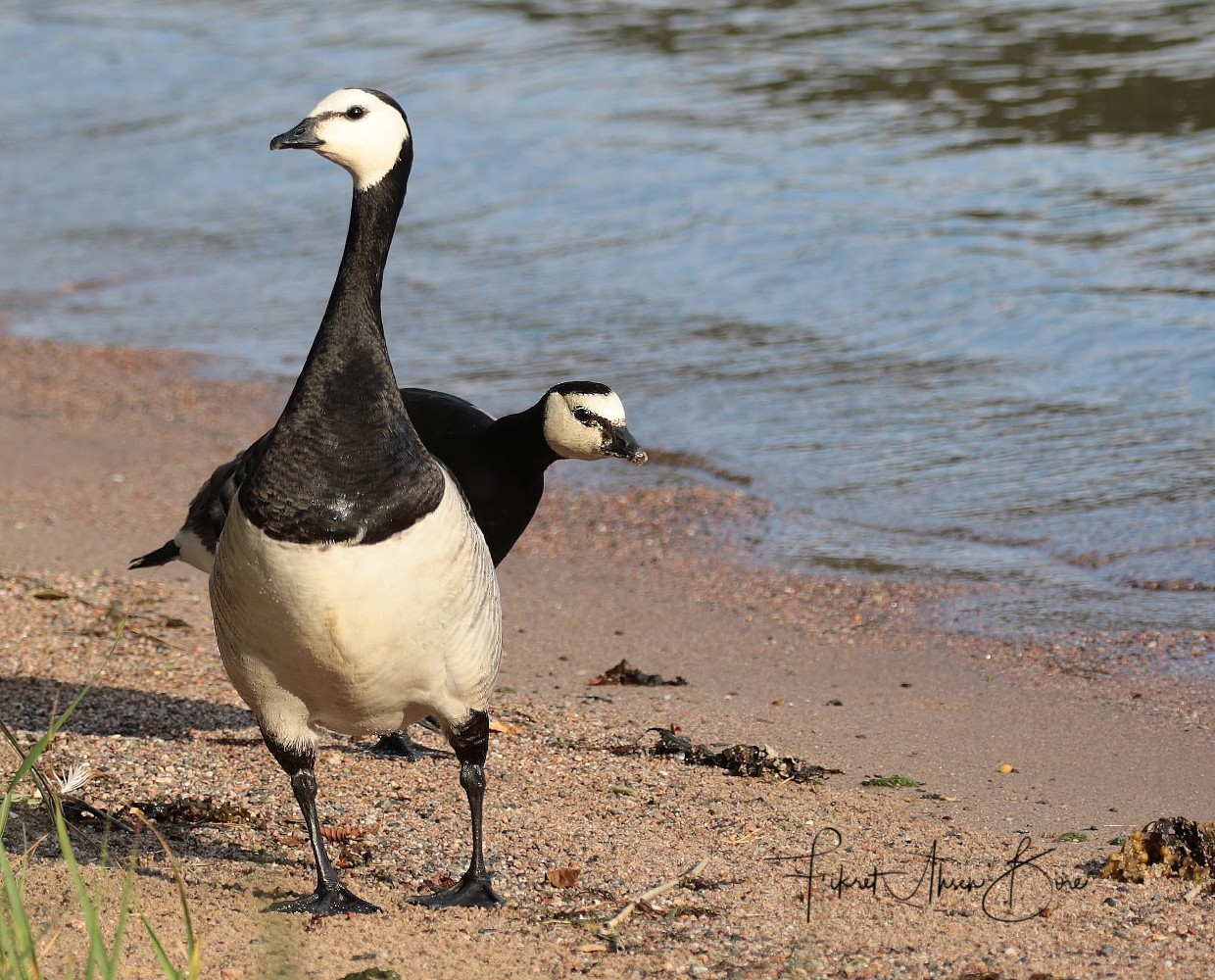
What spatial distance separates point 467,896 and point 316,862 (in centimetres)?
40

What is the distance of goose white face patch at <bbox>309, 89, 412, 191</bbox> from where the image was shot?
4156mm

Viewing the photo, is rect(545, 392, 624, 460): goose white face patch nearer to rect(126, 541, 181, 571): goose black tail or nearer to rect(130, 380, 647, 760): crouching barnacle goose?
rect(130, 380, 647, 760): crouching barnacle goose

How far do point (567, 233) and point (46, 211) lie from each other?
18.4ft

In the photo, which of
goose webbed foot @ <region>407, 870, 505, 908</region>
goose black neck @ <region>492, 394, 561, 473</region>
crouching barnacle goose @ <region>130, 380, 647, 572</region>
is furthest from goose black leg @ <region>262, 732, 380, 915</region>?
goose black neck @ <region>492, 394, 561, 473</region>

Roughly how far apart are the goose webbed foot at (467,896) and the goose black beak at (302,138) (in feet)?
6.26

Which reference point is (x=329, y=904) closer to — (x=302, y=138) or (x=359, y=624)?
(x=359, y=624)

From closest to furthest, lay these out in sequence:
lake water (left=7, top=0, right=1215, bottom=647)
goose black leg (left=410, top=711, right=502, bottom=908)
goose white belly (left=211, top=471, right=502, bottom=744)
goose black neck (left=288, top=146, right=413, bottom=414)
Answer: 1. goose white belly (left=211, top=471, right=502, bottom=744)
2. goose black neck (left=288, top=146, right=413, bottom=414)
3. goose black leg (left=410, top=711, right=502, bottom=908)
4. lake water (left=7, top=0, right=1215, bottom=647)

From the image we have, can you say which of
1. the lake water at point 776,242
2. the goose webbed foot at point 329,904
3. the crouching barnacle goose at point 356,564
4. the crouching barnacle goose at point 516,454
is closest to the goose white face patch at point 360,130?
the crouching barnacle goose at point 356,564

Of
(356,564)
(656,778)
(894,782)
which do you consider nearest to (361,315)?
(356,564)

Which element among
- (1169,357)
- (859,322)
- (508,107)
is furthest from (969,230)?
(508,107)

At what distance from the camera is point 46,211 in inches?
608

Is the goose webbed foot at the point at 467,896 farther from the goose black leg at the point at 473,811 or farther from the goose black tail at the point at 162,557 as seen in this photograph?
the goose black tail at the point at 162,557

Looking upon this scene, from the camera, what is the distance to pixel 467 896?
4.15 metres

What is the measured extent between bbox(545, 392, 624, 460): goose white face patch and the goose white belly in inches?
51.2
